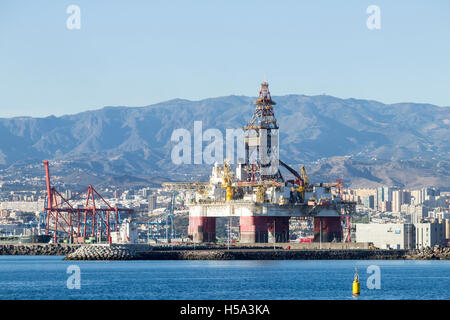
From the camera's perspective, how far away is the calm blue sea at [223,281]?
62094mm

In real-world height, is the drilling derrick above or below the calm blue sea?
above

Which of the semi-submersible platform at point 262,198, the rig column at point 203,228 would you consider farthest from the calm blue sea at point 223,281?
the rig column at point 203,228

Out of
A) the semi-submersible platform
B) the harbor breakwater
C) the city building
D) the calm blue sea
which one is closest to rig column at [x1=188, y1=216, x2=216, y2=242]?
the semi-submersible platform

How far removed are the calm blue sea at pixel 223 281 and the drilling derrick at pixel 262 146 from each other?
20.8 meters

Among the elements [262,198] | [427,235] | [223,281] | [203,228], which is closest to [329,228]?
[262,198]

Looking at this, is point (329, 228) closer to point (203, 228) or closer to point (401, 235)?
point (401, 235)

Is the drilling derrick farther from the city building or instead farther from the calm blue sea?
the city building

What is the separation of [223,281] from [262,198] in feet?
147

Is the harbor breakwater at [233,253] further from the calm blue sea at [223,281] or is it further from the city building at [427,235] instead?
the city building at [427,235]

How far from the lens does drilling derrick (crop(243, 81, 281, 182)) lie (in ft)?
400

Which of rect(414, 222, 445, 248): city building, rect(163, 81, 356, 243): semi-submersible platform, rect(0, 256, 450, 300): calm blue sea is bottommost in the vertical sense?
rect(0, 256, 450, 300): calm blue sea

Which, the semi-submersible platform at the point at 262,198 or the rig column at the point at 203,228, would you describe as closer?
the semi-submersible platform at the point at 262,198

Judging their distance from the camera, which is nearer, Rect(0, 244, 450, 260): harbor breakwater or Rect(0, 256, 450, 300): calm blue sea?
Rect(0, 256, 450, 300): calm blue sea

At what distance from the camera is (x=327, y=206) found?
12288 centimetres
